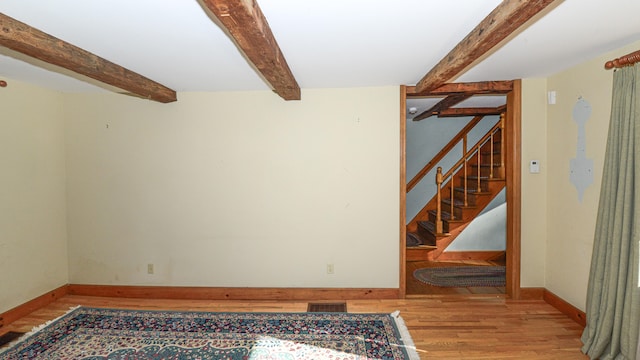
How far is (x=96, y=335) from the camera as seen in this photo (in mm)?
2594

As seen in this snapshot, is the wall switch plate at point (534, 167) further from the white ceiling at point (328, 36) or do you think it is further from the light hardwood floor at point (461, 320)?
the light hardwood floor at point (461, 320)

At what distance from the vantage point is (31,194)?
3092 millimetres

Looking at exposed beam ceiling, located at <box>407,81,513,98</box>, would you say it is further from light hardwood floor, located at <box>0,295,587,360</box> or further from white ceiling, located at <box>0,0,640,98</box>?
light hardwood floor, located at <box>0,295,587,360</box>

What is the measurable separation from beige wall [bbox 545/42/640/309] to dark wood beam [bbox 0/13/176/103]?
3838mm

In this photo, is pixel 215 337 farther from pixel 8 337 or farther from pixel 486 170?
pixel 486 170

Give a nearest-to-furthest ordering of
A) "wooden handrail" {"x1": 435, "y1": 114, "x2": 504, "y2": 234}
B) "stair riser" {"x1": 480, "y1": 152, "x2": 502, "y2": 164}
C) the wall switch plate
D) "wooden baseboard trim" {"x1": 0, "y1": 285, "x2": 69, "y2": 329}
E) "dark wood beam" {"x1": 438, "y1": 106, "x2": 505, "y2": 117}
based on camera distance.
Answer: "wooden baseboard trim" {"x1": 0, "y1": 285, "x2": 69, "y2": 329}
the wall switch plate
"dark wood beam" {"x1": 438, "y1": 106, "x2": 505, "y2": 117}
"wooden handrail" {"x1": 435, "y1": 114, "x2": 504, "y2": 234}
"stair riser" {"x1": 480, "y1": 152, "x2": 502, "y2": 164}

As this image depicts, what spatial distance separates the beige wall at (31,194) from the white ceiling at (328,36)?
0.35 m

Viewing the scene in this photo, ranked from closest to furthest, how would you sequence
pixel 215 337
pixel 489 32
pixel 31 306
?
pixel 489 32, pixel 215 337, pixel 31 306

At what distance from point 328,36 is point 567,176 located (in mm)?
2544

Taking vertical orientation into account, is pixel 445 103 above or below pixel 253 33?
above

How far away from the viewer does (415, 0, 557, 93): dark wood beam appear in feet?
4.71

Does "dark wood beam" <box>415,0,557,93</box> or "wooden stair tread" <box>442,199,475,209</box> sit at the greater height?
"dark wood beam" <box>415,0,557,93</box>

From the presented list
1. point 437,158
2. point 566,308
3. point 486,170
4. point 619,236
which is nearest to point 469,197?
point 486,170

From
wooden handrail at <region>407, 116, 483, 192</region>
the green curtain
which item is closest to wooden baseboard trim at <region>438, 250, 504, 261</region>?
wooden handrail at <region>407, 116, 483, 192</region>
